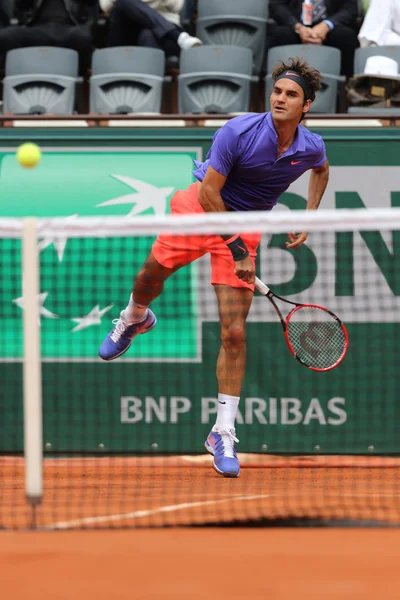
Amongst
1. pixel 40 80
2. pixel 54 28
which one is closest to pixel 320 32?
pixel 54 28

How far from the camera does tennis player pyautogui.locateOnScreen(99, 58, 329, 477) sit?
527 centimetres

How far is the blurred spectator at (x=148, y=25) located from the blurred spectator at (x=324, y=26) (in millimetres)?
811

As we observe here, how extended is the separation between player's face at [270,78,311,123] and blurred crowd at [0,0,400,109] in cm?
304

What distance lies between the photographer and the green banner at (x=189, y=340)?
21.7ft

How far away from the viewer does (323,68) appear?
792 cm

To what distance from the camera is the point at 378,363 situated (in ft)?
21.6

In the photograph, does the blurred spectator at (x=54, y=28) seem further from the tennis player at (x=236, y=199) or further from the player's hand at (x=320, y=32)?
the tennis player at (x=236, y=199)

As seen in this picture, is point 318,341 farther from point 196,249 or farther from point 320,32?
point 320,32

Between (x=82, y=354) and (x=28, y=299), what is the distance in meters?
2.15
